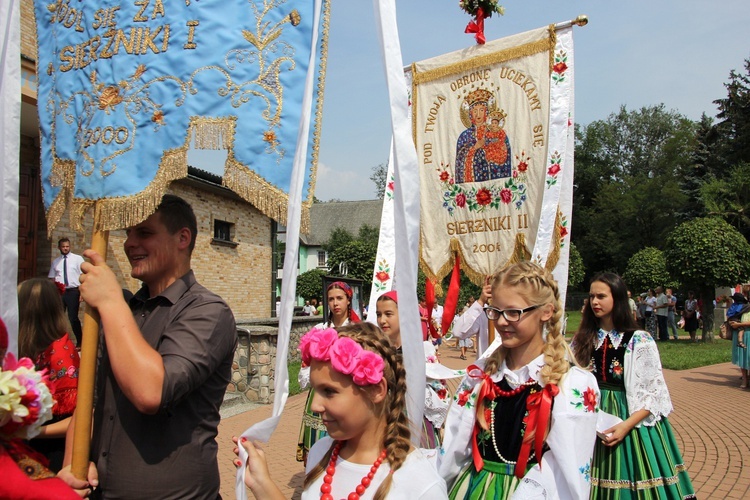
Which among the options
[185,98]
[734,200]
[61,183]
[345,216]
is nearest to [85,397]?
[61,183]

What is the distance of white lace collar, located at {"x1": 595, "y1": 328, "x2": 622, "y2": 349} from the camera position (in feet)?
13.4

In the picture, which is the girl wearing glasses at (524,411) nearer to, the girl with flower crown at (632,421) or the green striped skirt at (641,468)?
the girl with flower crown at (632,421)

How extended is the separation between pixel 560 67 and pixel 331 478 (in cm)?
373

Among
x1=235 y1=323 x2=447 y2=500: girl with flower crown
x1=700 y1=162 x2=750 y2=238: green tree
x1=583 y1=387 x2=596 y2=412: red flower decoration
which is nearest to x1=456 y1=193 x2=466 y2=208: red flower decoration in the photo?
x1=583 y1=387 x2=596 y2=412: red flower decoration

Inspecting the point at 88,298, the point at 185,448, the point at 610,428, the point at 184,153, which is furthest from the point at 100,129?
the point at 610,428

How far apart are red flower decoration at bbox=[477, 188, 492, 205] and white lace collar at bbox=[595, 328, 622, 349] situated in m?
1.38

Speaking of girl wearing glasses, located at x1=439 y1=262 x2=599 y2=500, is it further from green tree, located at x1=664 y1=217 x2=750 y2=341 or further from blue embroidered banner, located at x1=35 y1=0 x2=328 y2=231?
green tree, located at x1=664 y1=217 x2=750 y2=341

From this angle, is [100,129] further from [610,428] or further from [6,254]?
[610,428]

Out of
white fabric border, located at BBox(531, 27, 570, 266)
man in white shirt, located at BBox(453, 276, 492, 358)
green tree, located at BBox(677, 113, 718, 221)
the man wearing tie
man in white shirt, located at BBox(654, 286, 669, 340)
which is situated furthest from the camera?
green tree, located at BBox(677, 113, 718, 221)

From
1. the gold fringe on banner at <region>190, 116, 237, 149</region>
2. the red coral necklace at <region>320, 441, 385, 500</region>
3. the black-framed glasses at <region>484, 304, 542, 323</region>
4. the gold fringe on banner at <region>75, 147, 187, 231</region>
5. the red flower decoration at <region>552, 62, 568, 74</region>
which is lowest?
the red coral necklace at <region>320, 441, 385, 500</region>

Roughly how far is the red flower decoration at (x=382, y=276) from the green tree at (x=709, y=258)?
16.7 meters

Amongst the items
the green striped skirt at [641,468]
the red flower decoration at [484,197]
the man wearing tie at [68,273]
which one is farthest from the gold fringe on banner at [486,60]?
the man wearing tie at [68,273]

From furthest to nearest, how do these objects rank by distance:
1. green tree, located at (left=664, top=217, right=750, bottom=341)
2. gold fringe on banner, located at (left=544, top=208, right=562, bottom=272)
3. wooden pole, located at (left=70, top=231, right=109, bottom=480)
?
1. green tree, located at (left=664, top=217, right=750, bottom=341)
2. gold fringe on banner, located at (left=544, top=208, right=562, bottom=272)
3. wooden pole, located at (left=70, top=231, right=109, bottom=480)

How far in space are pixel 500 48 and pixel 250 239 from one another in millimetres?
12296
